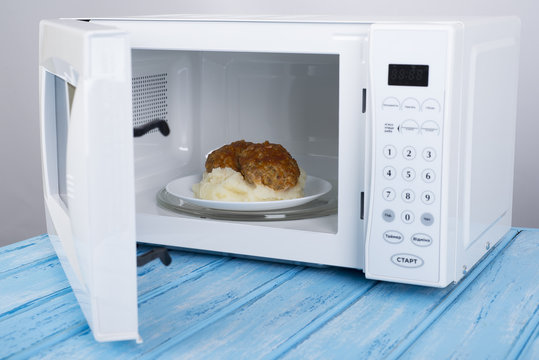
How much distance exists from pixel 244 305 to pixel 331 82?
0.51m

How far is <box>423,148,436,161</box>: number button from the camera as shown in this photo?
2.68 feet

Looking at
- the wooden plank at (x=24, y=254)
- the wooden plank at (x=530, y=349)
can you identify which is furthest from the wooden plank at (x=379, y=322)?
the wooden plank at (x=24, y=254)

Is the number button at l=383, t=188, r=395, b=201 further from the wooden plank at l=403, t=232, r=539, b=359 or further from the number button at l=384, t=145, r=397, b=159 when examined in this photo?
the wooden plank at l=403, t=232, r=539, b=359

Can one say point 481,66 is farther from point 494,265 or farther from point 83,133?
point 83,133

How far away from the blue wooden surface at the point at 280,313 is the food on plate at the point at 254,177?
0.12 m

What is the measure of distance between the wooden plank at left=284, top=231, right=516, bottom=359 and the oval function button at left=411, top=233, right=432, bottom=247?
72 millimetres

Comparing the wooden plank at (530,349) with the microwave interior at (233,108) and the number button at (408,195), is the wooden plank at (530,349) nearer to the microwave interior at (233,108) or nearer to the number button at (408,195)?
the number button at (408,195)

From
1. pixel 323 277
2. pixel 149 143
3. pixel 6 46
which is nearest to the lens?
pixel 323 277

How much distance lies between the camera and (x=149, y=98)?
1178 mm

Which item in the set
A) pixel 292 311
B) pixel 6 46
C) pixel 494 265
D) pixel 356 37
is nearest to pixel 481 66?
pixel 356 37

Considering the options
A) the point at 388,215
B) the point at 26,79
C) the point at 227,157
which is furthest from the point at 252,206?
the point at 26,79

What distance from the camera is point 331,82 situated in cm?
122

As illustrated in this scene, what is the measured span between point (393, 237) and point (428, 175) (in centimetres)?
9

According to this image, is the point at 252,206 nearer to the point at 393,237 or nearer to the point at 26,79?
the point at 393,237
